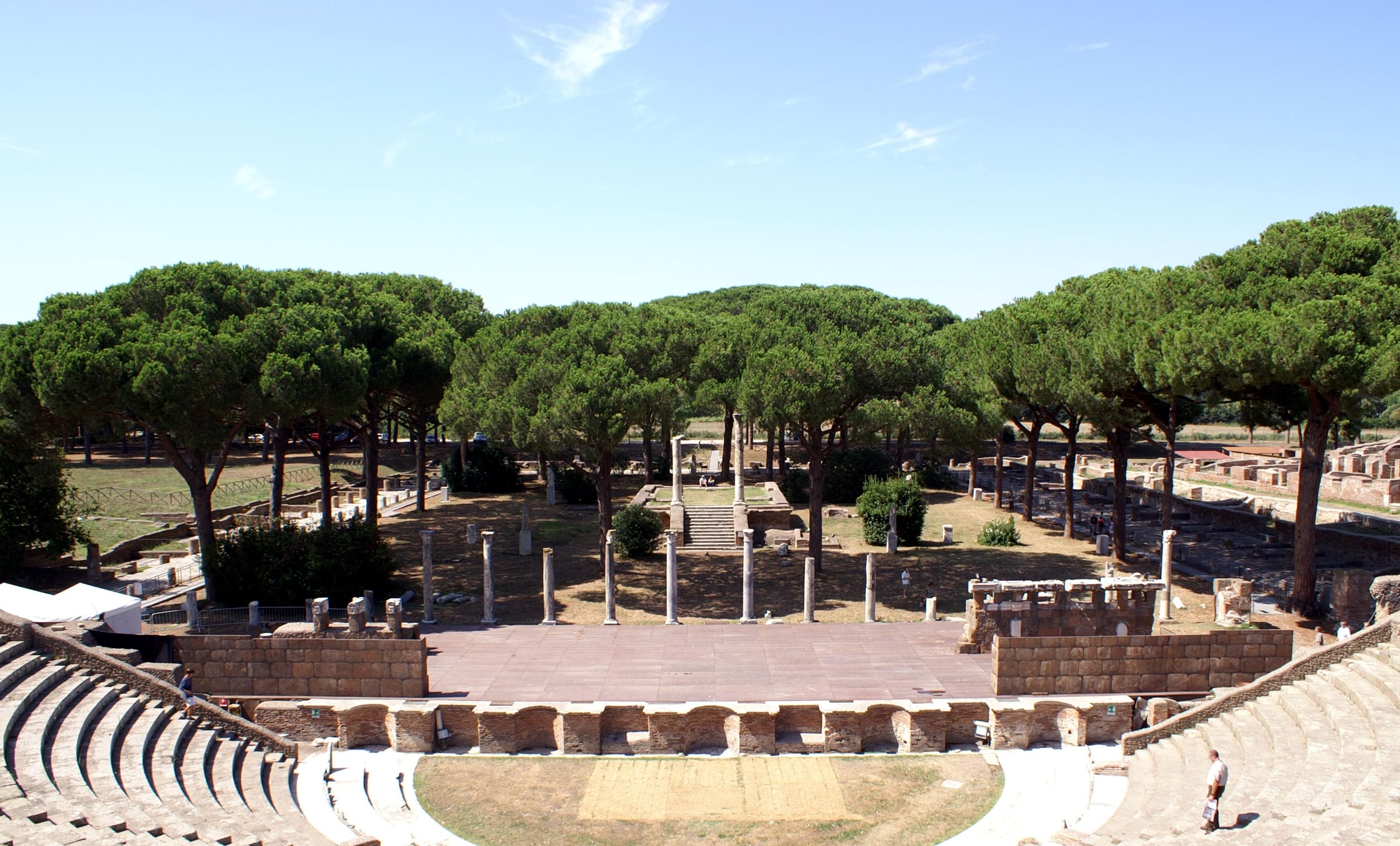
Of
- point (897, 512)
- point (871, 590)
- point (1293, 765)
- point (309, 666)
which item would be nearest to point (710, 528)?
point (897, 512)

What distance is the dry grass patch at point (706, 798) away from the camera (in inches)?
556

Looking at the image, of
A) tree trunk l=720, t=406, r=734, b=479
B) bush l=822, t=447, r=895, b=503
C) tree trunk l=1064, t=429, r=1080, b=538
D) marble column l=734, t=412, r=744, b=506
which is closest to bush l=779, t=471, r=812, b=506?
bush l=822, t=447, r=895, b=503

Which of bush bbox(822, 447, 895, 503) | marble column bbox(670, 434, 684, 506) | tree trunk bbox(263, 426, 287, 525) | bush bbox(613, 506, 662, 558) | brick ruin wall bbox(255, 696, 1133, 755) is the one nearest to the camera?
brick ruin wall bbox(255, 696, 1133, 755)

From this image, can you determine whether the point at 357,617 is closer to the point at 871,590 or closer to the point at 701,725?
the point at 701,725

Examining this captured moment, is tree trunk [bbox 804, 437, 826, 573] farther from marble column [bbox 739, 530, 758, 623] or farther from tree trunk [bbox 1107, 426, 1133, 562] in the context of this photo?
tree trunk [bbox 1107, 426, 1133, 562]

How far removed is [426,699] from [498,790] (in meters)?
3.30

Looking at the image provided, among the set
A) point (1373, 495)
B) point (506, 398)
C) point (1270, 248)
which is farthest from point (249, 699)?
point (1373, 495)

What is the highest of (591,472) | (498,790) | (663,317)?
(663,317)

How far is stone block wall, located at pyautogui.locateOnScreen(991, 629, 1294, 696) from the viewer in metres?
18.5

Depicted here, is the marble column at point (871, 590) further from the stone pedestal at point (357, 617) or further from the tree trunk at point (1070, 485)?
the tree trunk at point (1070, 485)

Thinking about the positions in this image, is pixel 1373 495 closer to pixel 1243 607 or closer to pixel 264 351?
pixel 1243 607

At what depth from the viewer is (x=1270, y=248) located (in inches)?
1037

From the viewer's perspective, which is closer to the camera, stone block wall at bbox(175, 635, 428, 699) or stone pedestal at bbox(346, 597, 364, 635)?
stone block wall at bbox(175, 635, 428, 699)

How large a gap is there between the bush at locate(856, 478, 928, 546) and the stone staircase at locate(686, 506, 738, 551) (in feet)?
17.8
